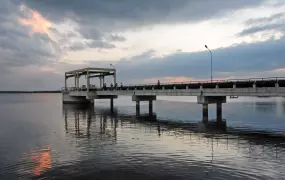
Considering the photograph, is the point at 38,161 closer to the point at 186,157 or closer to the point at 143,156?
the point at 143,156

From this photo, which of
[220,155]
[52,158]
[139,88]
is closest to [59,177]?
[52,158]

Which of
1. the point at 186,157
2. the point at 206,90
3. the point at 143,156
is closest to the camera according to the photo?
the point at 186,157

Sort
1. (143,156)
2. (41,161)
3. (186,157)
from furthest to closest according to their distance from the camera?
(143,156), (186,157), (41,161)

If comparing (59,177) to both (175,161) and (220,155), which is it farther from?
(220,155)

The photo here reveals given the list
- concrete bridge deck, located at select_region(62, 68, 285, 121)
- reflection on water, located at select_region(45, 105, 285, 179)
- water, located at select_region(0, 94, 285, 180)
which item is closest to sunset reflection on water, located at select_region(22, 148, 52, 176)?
water, located at select_region(0, 94, 285, 180)

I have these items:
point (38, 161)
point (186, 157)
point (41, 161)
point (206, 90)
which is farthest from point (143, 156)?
point (206, 90)

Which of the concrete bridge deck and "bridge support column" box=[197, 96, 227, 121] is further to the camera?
"bridge support column" box=[197, 96, 227, 121]

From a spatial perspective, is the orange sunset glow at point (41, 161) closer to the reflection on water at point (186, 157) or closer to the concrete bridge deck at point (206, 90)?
the reflection on water at point (186, 157)

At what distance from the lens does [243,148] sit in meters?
21.7

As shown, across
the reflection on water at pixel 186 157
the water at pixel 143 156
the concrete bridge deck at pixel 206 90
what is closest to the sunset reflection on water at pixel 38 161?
the water at pixel 143 156

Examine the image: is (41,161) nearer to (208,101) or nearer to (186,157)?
(186,157)

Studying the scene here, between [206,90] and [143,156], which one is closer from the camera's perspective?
[143,156]

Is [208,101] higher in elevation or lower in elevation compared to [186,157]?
higher

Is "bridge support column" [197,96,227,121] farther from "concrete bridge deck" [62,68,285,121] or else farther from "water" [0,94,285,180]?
"water" [0,94,285,180]
